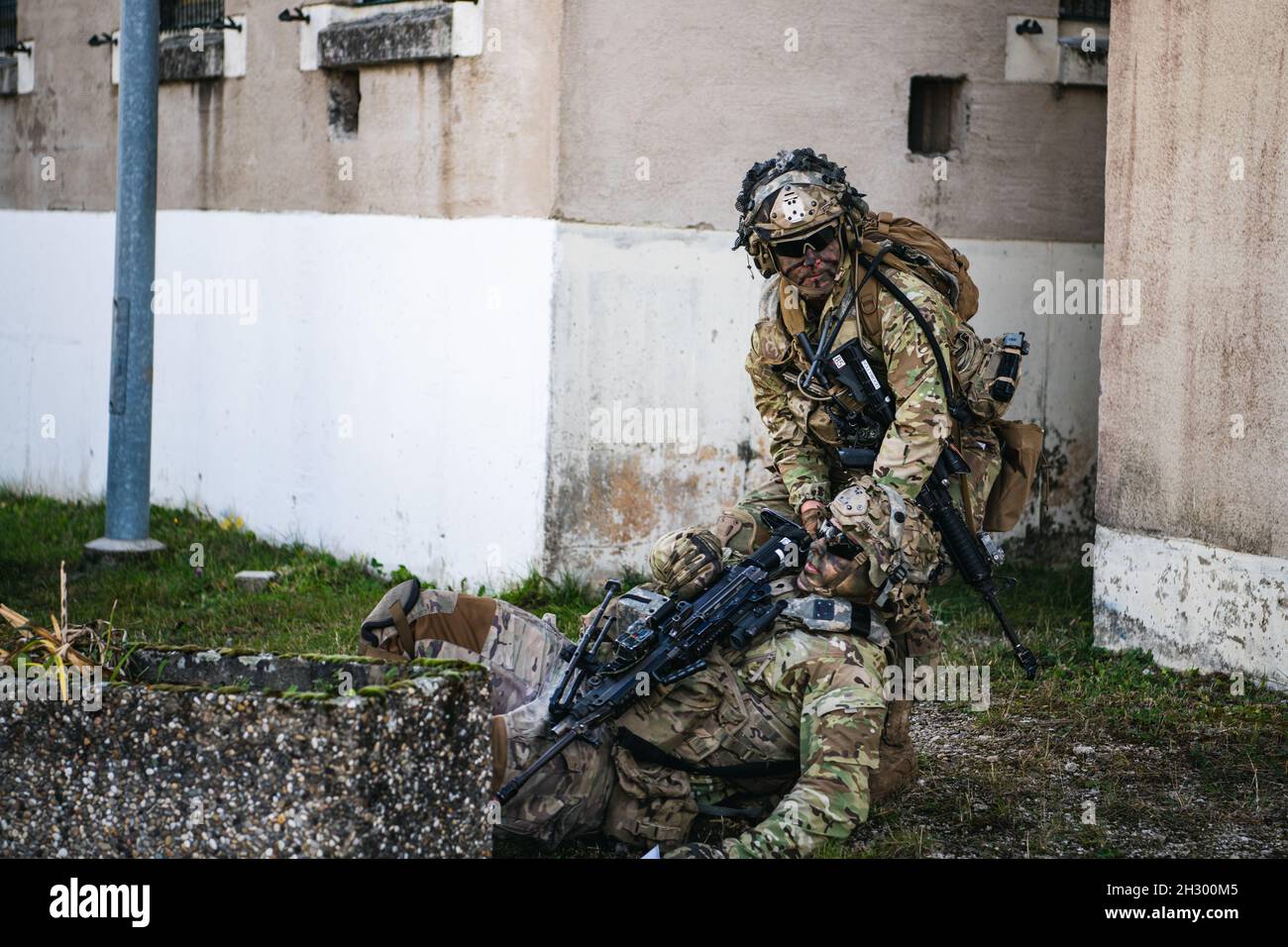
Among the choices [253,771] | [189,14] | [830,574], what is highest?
[189,14]

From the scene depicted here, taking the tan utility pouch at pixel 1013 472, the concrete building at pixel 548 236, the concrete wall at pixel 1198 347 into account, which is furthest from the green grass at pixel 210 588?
the concrete wall at pixel 1198 347

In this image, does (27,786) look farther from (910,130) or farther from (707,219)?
(910,130)

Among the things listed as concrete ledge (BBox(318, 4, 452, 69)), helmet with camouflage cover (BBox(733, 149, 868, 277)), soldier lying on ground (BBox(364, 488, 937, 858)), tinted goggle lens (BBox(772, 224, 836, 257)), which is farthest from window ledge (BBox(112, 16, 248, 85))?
soldier lying on ground (BBox(364, 488, 937, 858))

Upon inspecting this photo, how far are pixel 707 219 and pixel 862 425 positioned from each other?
8.10 feet

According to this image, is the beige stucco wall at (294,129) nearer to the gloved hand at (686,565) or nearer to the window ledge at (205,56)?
the window ledge at (205,56)

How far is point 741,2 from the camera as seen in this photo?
730 cm

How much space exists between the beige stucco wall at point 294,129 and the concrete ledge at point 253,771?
3937mm

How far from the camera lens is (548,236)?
7086mm

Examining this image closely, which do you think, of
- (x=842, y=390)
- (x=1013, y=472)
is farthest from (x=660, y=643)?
(x=1013, y=472)

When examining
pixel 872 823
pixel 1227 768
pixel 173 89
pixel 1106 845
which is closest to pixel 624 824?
pixel 872 823

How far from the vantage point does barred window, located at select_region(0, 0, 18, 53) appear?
36.9 ft

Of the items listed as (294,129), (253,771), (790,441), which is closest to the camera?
(253,771)

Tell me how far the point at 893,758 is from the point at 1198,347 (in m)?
2.52

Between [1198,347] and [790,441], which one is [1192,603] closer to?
[1198,347]
